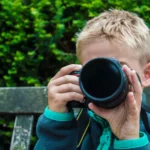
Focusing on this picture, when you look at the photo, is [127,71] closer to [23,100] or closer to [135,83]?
[135,83]

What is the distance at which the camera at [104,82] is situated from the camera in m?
1.40

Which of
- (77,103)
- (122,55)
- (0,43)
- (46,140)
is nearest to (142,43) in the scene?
(122,55)

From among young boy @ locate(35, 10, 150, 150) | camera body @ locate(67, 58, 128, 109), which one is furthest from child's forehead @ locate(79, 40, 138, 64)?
camera body @ locate(67, 58, 128, 109)

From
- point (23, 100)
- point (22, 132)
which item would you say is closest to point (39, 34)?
point (23, 100)

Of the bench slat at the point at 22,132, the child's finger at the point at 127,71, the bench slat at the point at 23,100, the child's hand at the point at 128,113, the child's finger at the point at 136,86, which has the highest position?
the child's finger at the point at 127,71

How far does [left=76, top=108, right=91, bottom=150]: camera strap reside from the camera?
1703 mm

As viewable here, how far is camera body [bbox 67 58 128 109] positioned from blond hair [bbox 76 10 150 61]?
22 centimetres

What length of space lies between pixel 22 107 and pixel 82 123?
62 centimetres

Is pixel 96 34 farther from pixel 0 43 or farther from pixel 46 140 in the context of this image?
pixel 0 43

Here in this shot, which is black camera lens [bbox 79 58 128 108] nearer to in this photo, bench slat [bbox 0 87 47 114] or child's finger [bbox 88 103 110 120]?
child's finger [bbox 88 103 110 120]

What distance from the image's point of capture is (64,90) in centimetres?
158

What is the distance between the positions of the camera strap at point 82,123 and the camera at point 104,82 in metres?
0.27

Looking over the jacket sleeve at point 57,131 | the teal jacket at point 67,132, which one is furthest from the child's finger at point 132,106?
the jacket sleeve at point 57,131

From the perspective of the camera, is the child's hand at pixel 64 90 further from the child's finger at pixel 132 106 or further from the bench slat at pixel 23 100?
the bench slat at pixel 23 100
